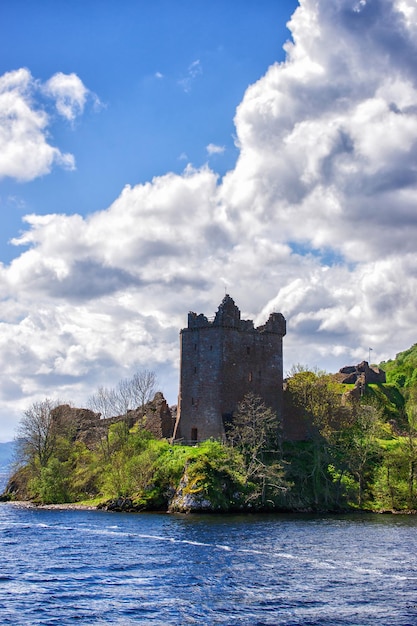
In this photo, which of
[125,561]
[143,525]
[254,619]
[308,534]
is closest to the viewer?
[254,619]

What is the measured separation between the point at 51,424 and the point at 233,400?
2450 cm

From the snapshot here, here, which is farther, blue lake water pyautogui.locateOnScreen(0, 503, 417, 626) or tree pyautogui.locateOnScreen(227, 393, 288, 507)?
tree pyautogui.locateOnScreen(227, 393, 288, 507)

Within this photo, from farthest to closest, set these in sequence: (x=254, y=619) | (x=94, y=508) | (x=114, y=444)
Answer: (x=114, y=444) → (x=94, y=508) → (x=254, y=619)

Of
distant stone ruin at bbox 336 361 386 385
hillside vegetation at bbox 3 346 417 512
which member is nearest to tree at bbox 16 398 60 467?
hillside vegetation at bbox 3 346 417 512

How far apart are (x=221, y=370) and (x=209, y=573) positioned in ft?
137

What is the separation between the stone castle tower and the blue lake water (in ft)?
68.0

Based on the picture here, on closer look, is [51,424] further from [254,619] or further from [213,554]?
[254,619]

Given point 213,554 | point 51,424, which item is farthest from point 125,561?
point 51,424

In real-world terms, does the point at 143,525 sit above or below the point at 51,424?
below

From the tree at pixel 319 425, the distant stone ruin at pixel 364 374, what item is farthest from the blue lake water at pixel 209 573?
the distant stone ruin at pixel 364 374

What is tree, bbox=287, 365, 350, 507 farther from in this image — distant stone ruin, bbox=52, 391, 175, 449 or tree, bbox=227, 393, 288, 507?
distant stone ruin, bbox=52, 391, 175, 449

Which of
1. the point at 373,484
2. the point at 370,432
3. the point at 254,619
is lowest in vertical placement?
the point at 254,619

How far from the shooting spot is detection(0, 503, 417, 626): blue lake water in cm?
2848

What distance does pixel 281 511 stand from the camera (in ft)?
218
